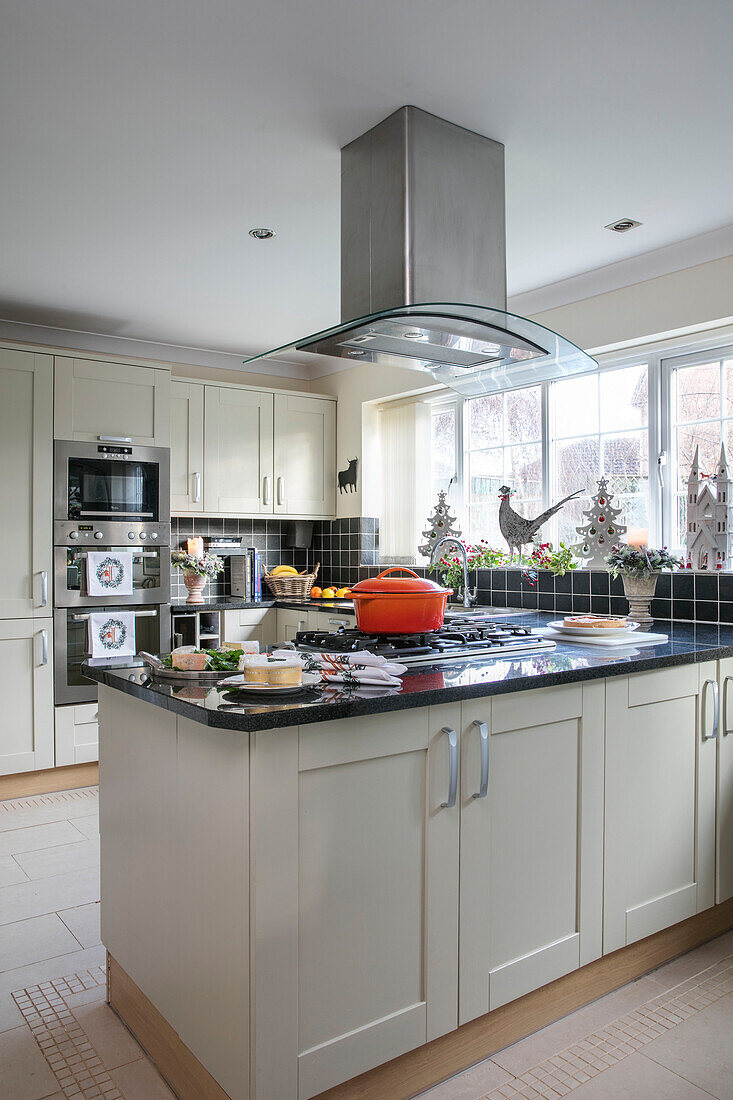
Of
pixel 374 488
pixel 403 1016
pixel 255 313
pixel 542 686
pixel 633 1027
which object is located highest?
pixel 255 313

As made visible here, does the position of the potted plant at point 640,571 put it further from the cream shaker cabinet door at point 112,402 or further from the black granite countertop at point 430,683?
the cream shaker cabinet door at point 112,402

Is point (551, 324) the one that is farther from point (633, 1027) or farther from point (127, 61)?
point (633, 1027)

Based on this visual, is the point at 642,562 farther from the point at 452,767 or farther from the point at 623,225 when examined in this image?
the point at 452,767

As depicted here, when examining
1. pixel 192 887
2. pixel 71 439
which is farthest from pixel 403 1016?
pixel 71 439

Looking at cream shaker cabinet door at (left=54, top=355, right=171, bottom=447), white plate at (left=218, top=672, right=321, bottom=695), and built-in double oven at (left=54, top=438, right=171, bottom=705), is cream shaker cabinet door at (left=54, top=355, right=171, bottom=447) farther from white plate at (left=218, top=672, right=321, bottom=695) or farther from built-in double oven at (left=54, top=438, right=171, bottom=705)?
white plate at (left=218, top=672, right=321, bottom=695)

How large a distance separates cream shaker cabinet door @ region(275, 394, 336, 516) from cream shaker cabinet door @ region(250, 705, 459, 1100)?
3460 mm

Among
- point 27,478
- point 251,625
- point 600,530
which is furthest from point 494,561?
point 27,478

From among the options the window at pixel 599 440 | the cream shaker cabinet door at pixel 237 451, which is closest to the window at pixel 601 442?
the window at pixel 599 440

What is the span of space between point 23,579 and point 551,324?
285cm

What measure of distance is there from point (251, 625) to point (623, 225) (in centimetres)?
293

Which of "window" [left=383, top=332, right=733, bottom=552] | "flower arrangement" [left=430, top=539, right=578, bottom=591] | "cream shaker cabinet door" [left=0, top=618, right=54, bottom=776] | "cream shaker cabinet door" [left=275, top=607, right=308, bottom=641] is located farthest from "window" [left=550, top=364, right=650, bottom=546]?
"cream shaker cabinet door" [left=0, top=618, right=54, bottom=776]

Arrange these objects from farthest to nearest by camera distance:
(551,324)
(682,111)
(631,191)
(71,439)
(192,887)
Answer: (71,439) → (551,324) → (631,191) → (682,111) → (192,887)

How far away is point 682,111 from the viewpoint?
7.40 feet

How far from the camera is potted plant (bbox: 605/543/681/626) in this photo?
3068mm
